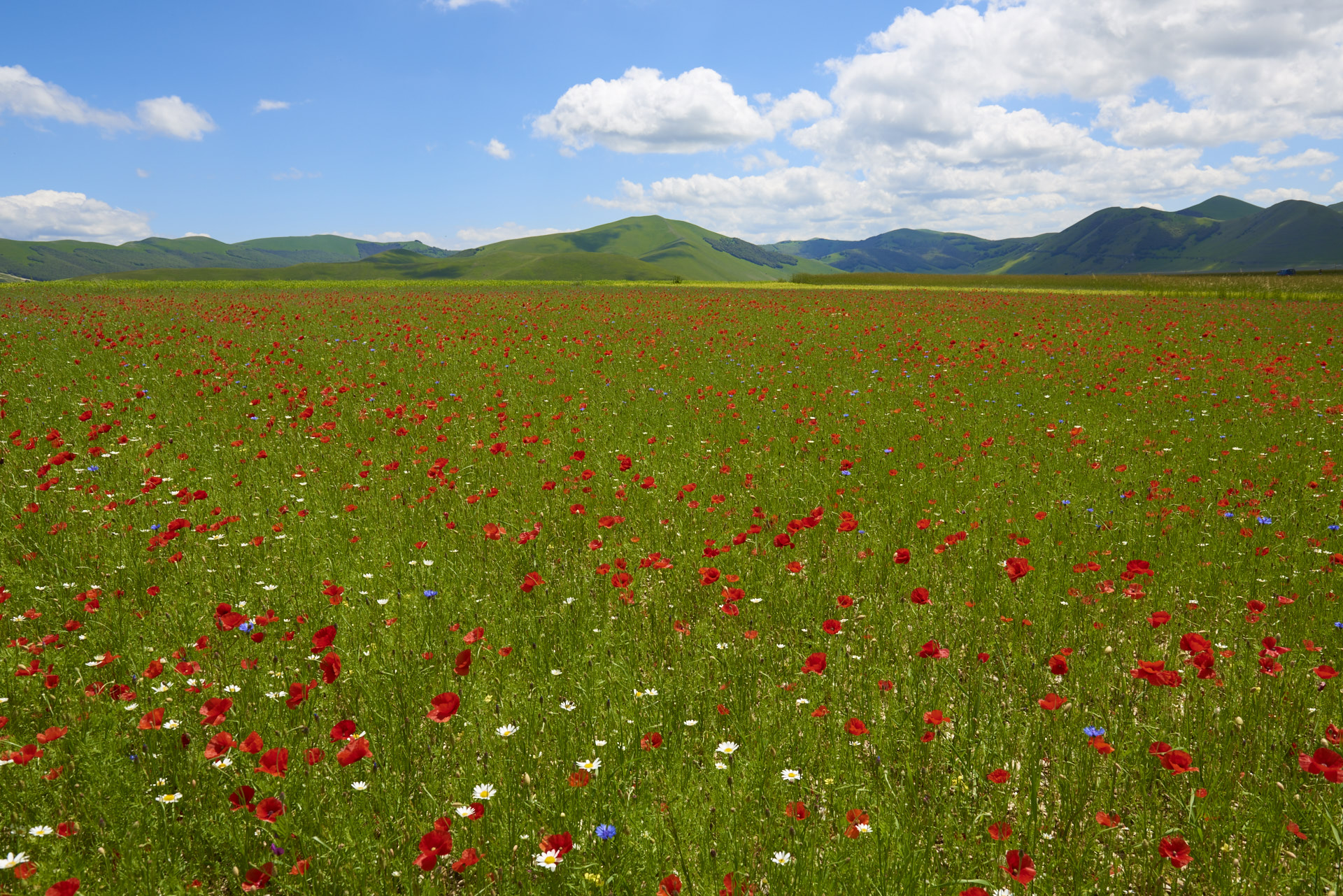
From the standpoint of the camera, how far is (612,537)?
5.41 metres

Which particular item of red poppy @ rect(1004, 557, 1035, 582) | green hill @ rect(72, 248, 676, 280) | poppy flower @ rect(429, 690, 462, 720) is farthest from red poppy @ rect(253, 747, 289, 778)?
green hill @ rect(72, 248, 676, 280)

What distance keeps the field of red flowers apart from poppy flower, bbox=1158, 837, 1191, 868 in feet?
0.06

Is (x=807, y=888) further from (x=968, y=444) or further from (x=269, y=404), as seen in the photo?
(x=269, y=404)

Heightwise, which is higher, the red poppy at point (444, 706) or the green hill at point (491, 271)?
the green hill at point (491, 271)

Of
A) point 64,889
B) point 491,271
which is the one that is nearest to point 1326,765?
point 64,889

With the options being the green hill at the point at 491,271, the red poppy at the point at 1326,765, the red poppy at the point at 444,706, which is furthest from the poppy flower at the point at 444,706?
the green hill at the point at 491,271

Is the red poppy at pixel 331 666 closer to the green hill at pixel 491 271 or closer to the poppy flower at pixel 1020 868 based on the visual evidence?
the poppy flower at pixel 1020 868

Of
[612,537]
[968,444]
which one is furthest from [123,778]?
[968,444]

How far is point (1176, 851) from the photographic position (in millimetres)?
2180

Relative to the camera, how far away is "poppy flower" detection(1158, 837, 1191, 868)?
2.08 meters

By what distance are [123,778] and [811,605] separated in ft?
11.8

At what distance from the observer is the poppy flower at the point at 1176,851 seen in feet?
6.82

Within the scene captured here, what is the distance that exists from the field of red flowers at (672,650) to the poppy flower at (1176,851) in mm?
20

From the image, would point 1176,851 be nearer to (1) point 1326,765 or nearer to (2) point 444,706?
(1) point 1326,765
